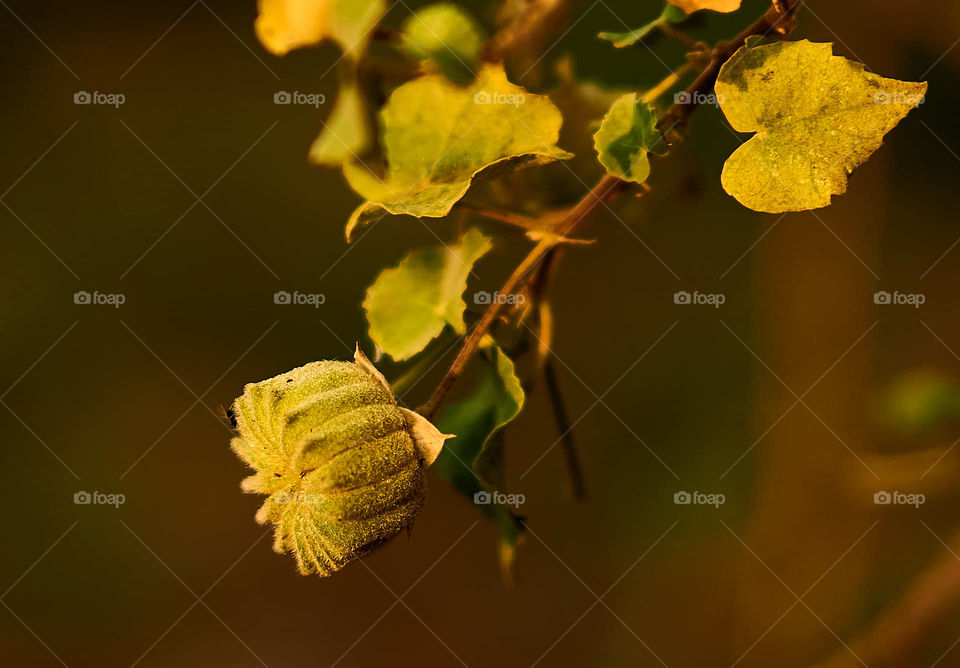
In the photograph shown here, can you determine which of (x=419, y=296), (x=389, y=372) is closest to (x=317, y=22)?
(x=419, y=296)

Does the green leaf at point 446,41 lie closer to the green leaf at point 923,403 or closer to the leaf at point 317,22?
the leaf at point 317,22

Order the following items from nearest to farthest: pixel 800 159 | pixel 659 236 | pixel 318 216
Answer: pixel 800 159
pixel 659 236
pixel 318 216

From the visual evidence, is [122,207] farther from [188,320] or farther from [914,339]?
[914,339]

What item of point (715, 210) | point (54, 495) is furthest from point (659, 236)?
point (54, 495)

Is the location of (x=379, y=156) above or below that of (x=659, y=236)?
above

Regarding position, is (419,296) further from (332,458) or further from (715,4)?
(715,4)
